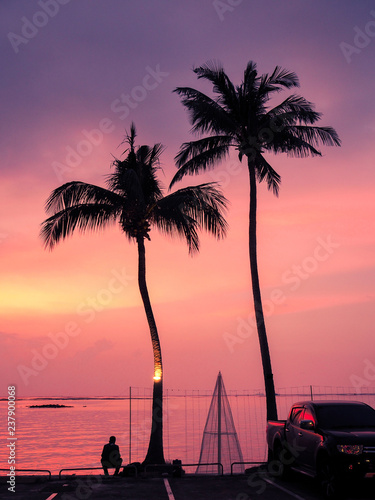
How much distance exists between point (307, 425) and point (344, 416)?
3.39ft

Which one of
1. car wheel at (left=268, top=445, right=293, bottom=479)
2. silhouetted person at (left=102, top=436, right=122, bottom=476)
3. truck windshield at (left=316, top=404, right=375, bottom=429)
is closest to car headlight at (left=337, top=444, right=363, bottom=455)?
truck windshield at (left=316, top=404, right=375, bottom=429)

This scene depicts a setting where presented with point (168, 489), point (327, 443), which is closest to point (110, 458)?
point (168, 489)

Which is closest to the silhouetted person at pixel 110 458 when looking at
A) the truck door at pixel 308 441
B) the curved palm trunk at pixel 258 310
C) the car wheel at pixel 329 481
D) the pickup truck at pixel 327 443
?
the pickup truck at pixel 327 443

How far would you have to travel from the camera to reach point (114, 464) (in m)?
17.6

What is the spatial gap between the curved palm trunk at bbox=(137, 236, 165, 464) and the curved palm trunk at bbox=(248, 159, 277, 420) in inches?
166

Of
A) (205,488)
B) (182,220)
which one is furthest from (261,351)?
(205,488)

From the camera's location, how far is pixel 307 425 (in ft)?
42.0

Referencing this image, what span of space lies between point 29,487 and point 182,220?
12.5 metres

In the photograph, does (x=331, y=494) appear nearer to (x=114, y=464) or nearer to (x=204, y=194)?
(x=114, y=464)

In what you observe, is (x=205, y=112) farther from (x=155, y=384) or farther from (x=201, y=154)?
(x=155, y=384)

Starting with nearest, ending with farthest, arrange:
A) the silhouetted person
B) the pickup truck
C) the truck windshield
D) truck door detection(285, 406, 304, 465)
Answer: the pickup truck → the truck windshield → truck door detection(285, 406, 304, 465) → the silhouetted person

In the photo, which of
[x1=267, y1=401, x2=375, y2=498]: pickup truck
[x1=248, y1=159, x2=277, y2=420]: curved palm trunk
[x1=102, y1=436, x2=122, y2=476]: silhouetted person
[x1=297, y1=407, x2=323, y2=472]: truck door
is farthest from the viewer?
[x1=248, y1=159, x2=277, y2=420]: curved palm trunk

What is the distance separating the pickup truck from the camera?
1154cm

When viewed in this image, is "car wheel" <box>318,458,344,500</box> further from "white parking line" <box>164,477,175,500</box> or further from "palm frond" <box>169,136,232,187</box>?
"palm frond" <box>169,136,232,187</box>
